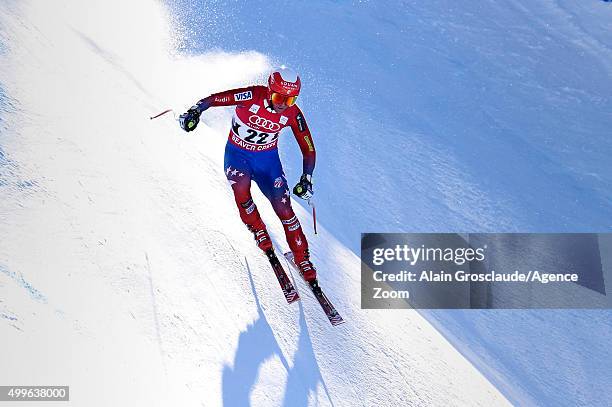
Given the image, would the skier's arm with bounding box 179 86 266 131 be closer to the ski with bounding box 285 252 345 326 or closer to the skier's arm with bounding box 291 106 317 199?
the skier's arm with bounding box 291 106 317 199

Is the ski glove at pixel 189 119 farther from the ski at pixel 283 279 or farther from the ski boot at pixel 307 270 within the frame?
the ski boot at pixel 307 270

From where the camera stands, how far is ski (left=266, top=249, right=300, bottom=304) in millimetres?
6125

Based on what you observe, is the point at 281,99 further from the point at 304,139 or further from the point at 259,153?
the point at 259,153

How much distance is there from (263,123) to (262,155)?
349 mm

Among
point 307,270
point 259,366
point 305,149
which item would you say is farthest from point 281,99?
point 259,366

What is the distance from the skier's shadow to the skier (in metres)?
0.87

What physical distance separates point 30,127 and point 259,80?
644 cm

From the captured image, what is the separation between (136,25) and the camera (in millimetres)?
12914

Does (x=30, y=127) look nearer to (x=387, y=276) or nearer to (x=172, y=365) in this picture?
(x=172, y=365)

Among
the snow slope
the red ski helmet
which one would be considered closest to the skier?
the red ski helmet

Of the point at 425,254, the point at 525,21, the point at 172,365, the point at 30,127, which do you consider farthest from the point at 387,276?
the point at 525,21

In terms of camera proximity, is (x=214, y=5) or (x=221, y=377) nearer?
(x=221, y=377)

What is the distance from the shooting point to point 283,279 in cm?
625

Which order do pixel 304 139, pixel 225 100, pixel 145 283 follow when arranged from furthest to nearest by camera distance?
A: pixel 304 139
pixel 225 100
pixel 145 283
